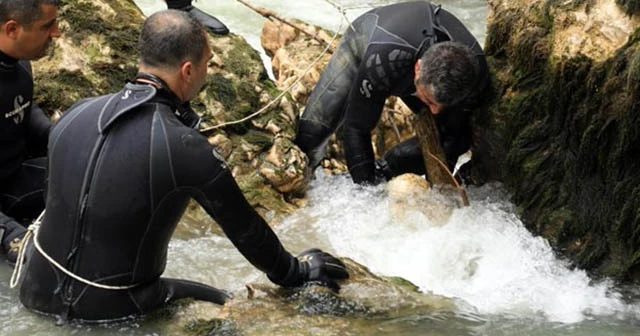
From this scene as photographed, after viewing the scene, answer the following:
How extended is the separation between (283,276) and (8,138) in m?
1.67

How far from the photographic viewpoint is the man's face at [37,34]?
3.80 metres

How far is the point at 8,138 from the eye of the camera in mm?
4070

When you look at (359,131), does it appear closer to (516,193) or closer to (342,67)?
(342,67)

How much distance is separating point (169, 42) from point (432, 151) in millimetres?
2327

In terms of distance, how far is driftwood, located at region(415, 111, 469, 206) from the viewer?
4.84 m

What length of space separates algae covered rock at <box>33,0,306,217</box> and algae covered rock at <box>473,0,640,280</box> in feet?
4.22

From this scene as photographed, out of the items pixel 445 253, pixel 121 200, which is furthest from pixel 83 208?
pixel 445 253

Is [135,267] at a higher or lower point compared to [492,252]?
higher

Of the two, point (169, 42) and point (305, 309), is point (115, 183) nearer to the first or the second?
point (169, 42)

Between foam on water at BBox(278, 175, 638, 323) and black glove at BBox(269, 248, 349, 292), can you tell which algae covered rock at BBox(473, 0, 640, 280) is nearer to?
foam on water at BBox(278, 175, 638, 323)

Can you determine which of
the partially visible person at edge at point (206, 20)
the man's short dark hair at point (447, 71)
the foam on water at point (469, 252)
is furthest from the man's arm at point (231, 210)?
the partially visible person at edge at point (206, 20)

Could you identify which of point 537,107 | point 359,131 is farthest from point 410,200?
point 537,107

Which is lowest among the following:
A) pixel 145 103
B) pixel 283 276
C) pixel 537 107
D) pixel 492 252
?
pixel 492 252

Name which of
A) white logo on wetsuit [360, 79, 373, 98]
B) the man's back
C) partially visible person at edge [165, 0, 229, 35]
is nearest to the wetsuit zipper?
the man's back
